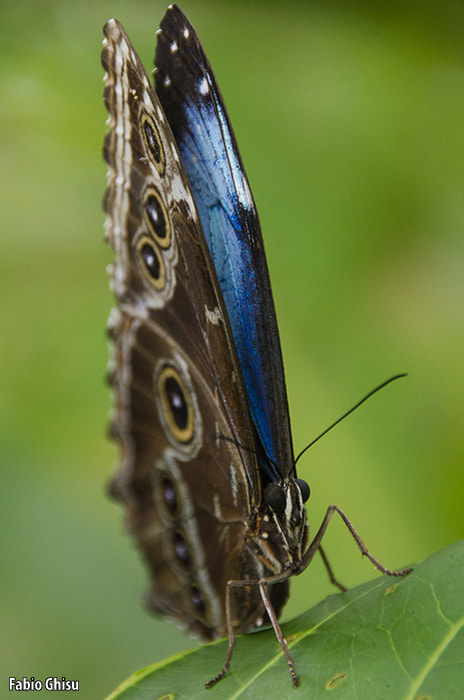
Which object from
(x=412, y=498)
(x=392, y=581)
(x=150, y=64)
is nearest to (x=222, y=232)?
(x=392, y=581)

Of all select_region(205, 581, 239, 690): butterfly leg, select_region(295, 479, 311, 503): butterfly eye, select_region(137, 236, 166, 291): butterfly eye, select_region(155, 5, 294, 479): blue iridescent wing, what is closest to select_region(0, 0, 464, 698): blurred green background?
select_region(205, 581, 239, 690): butterfly leg

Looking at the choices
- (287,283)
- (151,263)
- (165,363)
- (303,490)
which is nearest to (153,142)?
(151,263)

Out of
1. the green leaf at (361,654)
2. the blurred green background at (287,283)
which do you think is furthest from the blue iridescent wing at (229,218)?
the blurred green background at (287,283)

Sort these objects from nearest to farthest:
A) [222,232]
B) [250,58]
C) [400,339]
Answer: [222,232] < [400,339] < [250,58]

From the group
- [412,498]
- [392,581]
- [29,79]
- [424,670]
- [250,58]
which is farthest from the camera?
[250,58]

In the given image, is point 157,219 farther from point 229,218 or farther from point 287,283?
point 287,283

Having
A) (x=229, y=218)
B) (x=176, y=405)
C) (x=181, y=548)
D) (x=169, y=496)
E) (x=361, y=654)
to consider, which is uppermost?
(x=229, y=218)

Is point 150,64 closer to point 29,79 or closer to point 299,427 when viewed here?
point 29,79
